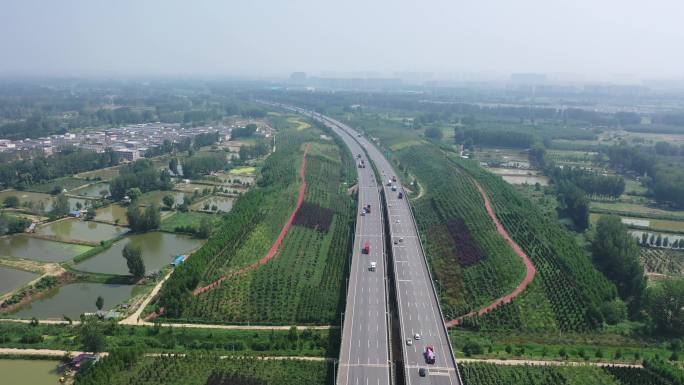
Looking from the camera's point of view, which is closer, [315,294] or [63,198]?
[315,294]

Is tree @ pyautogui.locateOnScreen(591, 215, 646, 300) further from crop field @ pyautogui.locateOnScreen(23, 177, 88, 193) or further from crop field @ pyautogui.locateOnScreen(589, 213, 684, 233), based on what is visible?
crop field @ pyautogui.locateOnScreen(23, 177, 88, 193)

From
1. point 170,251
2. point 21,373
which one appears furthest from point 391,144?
point 21,373

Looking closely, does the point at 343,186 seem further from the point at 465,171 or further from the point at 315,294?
the point at 315,294

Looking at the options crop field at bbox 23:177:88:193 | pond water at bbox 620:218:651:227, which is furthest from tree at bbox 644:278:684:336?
crop field at bbox 23:177:88:193

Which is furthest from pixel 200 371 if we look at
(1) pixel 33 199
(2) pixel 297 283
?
(1) pixel 33 199

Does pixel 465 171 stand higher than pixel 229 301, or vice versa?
pixel 465 171

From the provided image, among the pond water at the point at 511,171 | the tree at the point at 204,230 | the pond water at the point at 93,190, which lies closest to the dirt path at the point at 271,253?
the tree at the point at 204,230

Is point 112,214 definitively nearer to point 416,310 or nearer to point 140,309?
point 140,309
